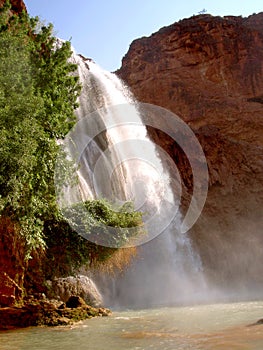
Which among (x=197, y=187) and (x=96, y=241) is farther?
(x=197, y=187)

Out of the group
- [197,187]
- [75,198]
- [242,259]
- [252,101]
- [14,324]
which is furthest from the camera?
[252,101]

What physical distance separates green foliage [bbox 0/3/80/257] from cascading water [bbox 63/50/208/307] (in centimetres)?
568

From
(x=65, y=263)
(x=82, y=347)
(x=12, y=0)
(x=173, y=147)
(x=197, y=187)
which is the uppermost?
(x=12, y=0)

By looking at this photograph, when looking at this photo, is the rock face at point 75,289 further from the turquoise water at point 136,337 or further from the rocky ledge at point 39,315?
the turquoise water at point 136,337

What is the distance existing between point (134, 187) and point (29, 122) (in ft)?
52.7

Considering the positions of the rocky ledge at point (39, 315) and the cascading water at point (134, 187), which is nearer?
the rocky ledge at point (39, 315)

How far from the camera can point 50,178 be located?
1064 cm

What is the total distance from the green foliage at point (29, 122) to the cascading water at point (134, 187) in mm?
5678

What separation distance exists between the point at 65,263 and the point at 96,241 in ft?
3.48

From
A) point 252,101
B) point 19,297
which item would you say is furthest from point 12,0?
point 252,101

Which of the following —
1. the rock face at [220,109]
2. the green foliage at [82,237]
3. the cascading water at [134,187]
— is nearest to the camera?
the green foliage at [82,237]

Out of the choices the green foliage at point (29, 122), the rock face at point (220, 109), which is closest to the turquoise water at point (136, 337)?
the green foliage at point (29, 122)

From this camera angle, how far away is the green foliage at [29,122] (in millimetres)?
8578

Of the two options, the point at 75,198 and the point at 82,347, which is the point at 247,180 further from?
the point at 82,347
